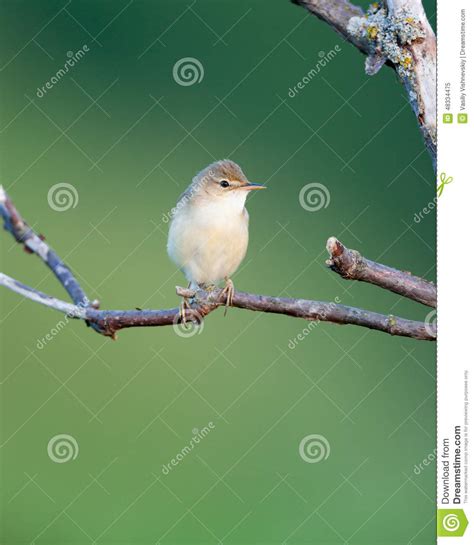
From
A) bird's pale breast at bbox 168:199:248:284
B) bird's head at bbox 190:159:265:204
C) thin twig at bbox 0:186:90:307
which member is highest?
bird's head at bbox 190:159:265:204

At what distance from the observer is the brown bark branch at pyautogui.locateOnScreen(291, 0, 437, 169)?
7.46 feet

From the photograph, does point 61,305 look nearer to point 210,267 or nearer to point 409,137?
point 210,267

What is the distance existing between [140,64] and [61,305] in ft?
6.34

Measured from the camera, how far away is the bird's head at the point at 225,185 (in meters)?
3.05

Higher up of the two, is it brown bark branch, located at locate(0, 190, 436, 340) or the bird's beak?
the bird's beak

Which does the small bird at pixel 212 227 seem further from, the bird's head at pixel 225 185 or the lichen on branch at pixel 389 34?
the lichen on branch at pixel 389 34

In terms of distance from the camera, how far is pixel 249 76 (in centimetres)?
372
